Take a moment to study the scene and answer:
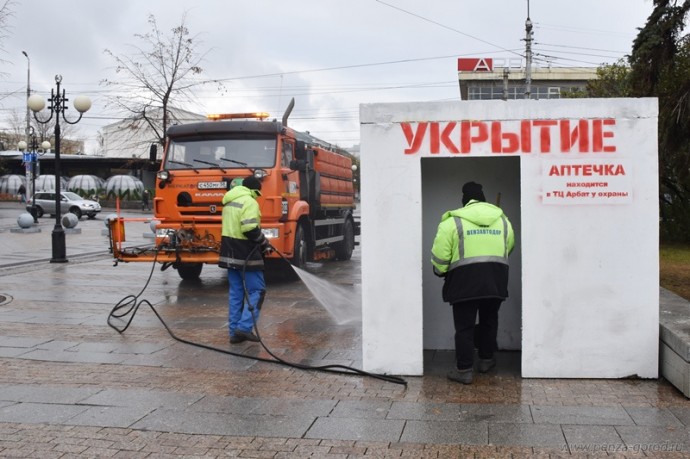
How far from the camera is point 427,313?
7.71m

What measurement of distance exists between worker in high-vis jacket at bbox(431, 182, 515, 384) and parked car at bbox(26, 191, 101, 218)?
39882mm

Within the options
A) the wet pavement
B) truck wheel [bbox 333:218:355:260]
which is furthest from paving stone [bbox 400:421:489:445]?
truck wheel [bbox 333:218:355:260]

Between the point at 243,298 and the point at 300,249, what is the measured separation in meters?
5.34

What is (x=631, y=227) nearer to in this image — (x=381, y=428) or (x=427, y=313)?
(x=427, y=313)

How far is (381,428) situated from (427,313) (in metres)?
2.69

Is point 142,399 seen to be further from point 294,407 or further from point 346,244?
point 346,244

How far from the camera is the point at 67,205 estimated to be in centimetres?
4325

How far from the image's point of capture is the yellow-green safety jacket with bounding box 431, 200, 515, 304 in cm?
614

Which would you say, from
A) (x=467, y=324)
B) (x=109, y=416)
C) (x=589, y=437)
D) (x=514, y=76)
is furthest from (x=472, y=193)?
(x=514, y=76)

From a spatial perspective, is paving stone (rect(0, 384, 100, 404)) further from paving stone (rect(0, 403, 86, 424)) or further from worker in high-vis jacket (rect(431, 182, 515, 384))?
worker in high-vis jacket (rect(431, 182, 515, 384))

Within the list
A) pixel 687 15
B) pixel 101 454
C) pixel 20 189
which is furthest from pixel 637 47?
pixel 20 189

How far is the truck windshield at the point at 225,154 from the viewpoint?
1270 cm

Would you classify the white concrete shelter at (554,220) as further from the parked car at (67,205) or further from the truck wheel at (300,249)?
the parked car at (67,205)

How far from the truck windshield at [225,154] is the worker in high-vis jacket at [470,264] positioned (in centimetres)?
680
